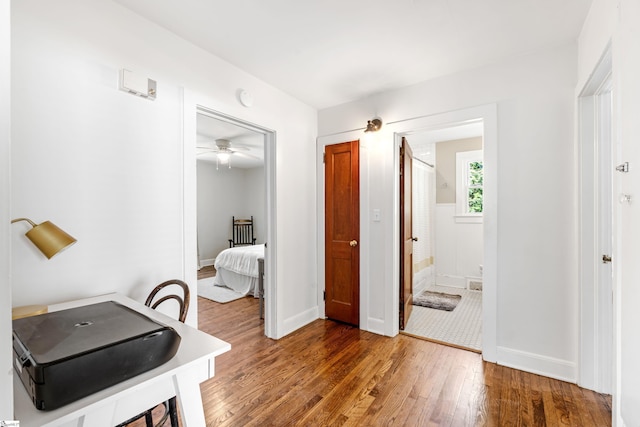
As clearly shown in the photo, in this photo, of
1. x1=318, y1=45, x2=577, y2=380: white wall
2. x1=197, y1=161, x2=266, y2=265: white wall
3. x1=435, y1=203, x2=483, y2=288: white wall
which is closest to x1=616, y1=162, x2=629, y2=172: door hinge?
x1=318, y1=45, x2=577, y2=380: white wall

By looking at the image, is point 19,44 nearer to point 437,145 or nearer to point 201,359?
point 201,359

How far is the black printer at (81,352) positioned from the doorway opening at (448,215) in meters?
3.72

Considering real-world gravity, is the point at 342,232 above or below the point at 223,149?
below

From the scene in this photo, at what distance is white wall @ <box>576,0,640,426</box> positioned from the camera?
109cm

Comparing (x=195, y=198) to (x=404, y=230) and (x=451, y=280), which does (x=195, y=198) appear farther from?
(x=451, y=280)

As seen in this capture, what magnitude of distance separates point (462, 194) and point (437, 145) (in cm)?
95

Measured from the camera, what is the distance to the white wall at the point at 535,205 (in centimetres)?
216

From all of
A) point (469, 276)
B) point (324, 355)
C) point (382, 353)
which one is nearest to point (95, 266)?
point (324, 355)

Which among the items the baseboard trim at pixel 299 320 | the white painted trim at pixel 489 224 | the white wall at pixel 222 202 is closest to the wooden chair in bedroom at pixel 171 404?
the baseboard trim at pixel 299 320

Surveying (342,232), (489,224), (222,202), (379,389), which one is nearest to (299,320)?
(342,232)

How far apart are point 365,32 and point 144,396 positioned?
2.29 meters

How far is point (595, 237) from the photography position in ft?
6.45

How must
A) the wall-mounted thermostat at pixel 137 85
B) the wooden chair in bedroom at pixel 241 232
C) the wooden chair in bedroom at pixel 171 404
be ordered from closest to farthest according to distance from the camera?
the wooden chair in bedroom at pixel 171 404 → the wall-mounted thermostat at pixel 137 85 → the wooden chair in bedroom at pixel 241 232

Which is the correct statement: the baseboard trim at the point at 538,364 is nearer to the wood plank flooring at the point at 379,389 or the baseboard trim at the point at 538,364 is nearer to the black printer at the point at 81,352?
the wood plank flooring at the point at 379,389
